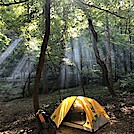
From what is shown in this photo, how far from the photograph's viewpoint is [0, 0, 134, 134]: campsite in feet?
25.3

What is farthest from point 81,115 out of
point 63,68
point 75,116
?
point 63,68

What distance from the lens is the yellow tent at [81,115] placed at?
7730mm

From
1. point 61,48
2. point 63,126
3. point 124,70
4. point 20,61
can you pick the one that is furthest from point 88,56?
point 63,126

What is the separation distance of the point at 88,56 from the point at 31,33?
12946 mm

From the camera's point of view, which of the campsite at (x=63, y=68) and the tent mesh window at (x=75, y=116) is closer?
the campsite at (x=63, y=68)

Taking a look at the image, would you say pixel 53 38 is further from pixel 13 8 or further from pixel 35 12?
pixel 13 8

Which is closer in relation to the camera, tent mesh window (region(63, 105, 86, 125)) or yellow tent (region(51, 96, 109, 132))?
yellow tent (region(51, 96, 109, 132))

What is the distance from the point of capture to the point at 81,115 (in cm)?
846

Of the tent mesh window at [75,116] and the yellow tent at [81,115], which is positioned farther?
the tent mesh window at [75,116]

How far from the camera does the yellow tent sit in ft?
25.4

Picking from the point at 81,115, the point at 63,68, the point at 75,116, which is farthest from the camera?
the point at 63,68

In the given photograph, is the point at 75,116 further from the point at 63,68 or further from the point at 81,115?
the point at 63,68

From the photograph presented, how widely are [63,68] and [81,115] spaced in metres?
14.3

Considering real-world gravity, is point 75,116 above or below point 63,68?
below
